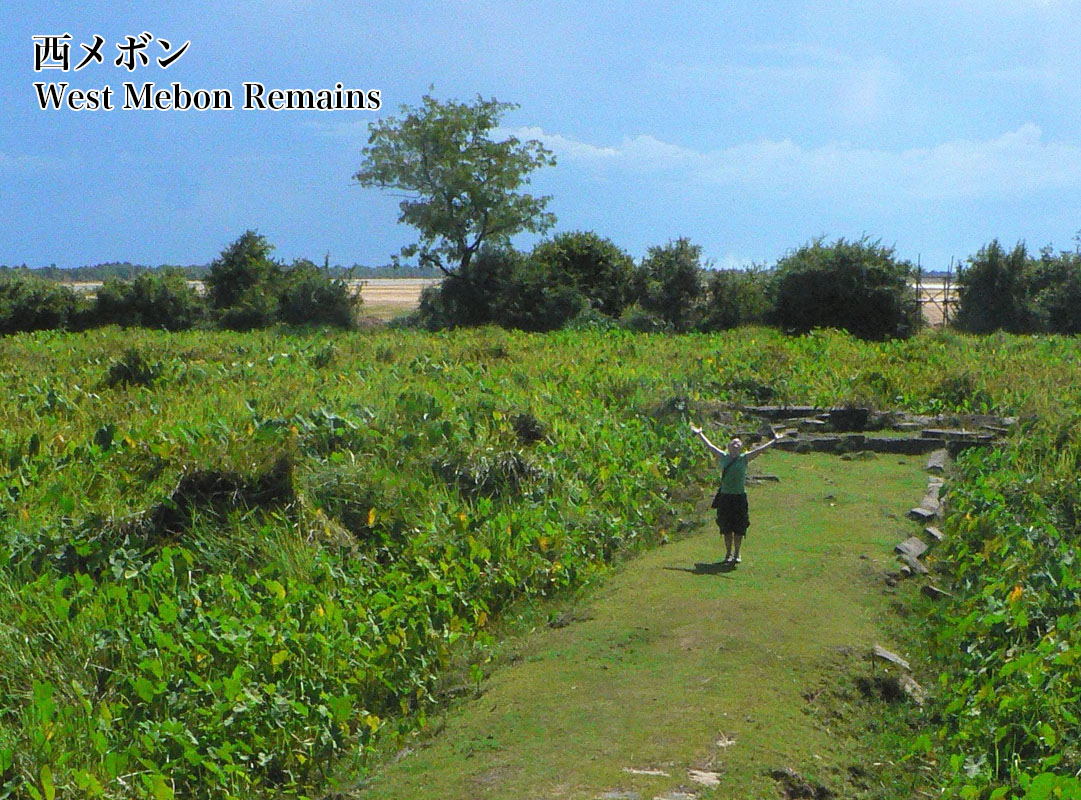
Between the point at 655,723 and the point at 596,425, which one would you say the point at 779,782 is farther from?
the point at 596,425

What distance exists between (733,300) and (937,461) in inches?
747

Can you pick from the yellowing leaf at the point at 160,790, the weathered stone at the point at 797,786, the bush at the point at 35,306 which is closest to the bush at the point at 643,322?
the bush at the point at 35,306

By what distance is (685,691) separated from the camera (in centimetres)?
579

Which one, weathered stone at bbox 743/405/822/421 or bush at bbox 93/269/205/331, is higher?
bush at bbox 93/269/205/331

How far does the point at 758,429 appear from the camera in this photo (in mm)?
14875

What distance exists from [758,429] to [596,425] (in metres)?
3.39

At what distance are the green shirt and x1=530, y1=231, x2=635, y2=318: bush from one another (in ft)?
88.1

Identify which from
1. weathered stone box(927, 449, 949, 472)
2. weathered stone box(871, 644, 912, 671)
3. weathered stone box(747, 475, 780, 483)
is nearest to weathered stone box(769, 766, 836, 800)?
weathered stone box(871, 644, 912, 671)

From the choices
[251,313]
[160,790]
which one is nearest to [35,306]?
[251,313]

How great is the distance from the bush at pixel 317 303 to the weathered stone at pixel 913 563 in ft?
86.4

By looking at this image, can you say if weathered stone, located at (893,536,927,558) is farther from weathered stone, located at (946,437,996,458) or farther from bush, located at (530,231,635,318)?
bush, located at (530,231,635,318)

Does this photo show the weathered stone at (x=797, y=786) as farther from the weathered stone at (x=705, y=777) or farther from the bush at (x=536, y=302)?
the bush at (x=536, y=302)

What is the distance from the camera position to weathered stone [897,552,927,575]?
858 centimetres

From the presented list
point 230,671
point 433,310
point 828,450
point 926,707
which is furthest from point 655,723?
point 433,310
